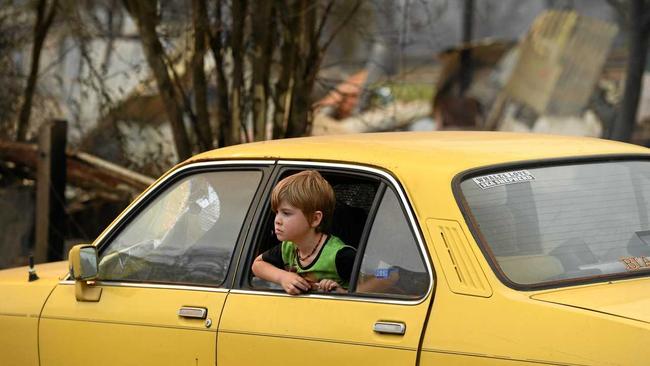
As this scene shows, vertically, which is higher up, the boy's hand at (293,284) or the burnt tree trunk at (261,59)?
the burnt tree trunk at (261,59)

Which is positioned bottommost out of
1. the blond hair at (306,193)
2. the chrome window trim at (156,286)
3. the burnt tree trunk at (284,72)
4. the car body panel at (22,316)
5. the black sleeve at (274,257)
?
the car body panel at (22,316)

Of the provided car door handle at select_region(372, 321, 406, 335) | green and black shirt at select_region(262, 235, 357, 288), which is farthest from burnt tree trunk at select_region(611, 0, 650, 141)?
car door handle at select_region(372, 321, 406, 335)

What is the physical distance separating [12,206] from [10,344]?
21.0 ft

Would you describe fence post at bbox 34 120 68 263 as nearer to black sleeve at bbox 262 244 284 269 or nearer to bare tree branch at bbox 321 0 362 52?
bare tree branch at bbox 321 0 362 52

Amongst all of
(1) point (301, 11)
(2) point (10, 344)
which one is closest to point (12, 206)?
(1) point (301, 11)

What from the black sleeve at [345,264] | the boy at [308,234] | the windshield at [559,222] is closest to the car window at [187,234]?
the boy at [308,234]

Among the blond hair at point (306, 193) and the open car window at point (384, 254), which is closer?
the open car window at point (384, 254)

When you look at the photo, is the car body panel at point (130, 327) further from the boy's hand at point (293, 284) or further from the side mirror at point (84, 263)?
the boy's hand at point (293, 284)

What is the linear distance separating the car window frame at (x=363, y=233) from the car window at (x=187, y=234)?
0.09m

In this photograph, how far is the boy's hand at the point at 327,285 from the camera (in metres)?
4.54

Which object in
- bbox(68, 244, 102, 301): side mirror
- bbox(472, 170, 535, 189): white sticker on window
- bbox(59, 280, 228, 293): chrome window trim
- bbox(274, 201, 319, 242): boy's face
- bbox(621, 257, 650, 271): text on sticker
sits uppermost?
bbox(472, 170, 535, 189): white sticker on window

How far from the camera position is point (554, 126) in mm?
17109

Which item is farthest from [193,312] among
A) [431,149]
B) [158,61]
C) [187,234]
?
[158,61]

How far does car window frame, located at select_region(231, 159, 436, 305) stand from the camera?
166 inches
